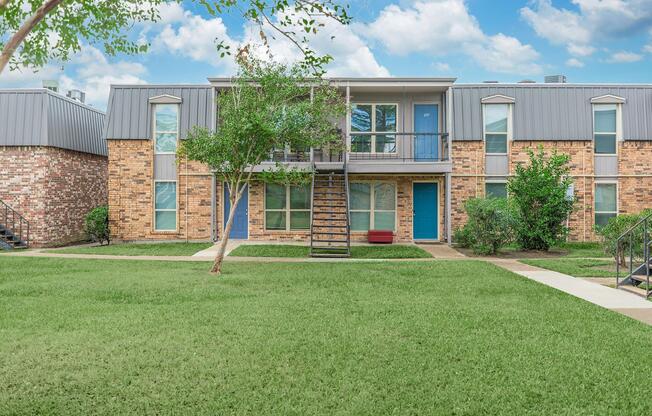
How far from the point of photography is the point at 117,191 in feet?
67.8

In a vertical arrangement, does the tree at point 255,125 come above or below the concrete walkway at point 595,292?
above

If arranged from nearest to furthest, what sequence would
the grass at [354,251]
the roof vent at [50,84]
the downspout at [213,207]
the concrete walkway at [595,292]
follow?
the concrete walkway at [595,292], the grass at [354,251], the downspout at [213,207], the roof vent at [50,84]

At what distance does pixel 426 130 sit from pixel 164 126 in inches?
392

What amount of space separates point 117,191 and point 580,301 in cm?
1689

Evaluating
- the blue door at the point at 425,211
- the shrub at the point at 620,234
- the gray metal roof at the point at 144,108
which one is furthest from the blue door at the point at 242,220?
the shrub at the point at 620,234

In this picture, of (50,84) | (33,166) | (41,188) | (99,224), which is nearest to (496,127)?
(99,224)

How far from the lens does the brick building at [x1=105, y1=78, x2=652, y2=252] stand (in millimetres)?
20359

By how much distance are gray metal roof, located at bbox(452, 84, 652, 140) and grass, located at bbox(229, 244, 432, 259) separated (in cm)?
555

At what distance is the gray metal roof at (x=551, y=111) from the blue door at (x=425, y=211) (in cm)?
223

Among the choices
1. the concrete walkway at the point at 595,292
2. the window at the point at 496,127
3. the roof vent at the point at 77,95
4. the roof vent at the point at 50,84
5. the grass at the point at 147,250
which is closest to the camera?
the concrete walkway at the point at 595,292

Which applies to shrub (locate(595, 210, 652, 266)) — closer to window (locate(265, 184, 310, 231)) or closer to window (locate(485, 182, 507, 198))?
window (locate(485, 182, 507, 198))

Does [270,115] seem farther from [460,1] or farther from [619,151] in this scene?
[619,151]

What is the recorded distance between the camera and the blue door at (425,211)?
20.4m

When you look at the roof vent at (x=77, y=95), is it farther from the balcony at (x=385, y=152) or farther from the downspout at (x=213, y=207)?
the balcony at (x=385, y=152)
